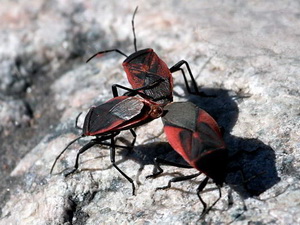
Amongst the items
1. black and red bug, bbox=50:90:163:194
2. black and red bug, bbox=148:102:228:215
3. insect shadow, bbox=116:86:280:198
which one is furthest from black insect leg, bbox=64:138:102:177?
black and red bug, bbox=148:102:228:215

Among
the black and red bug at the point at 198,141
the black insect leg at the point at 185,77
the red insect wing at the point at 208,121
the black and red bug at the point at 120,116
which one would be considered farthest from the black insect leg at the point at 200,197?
the black insect leg at the point at 185,77

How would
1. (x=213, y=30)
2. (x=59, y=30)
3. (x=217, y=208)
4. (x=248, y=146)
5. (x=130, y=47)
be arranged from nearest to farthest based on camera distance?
(x=217, y=208), (x=248, y=146), (x=213, y=30), (x=130, y=47), (x=59, y=30)

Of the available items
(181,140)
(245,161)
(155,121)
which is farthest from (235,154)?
(155,121)

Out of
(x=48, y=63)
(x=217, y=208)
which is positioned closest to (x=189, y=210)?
(x=217, y=208)

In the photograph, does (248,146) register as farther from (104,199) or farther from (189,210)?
(104,199)

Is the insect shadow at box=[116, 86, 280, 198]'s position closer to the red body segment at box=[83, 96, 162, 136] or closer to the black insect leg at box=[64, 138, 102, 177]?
the black insect leg at box=[64, 138, 102, 177]

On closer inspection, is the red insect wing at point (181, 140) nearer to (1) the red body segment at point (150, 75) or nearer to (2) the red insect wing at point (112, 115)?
(2) the red insect wing at point (112, 115)

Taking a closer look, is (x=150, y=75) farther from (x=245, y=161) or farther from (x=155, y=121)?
(x=245, y=161)
